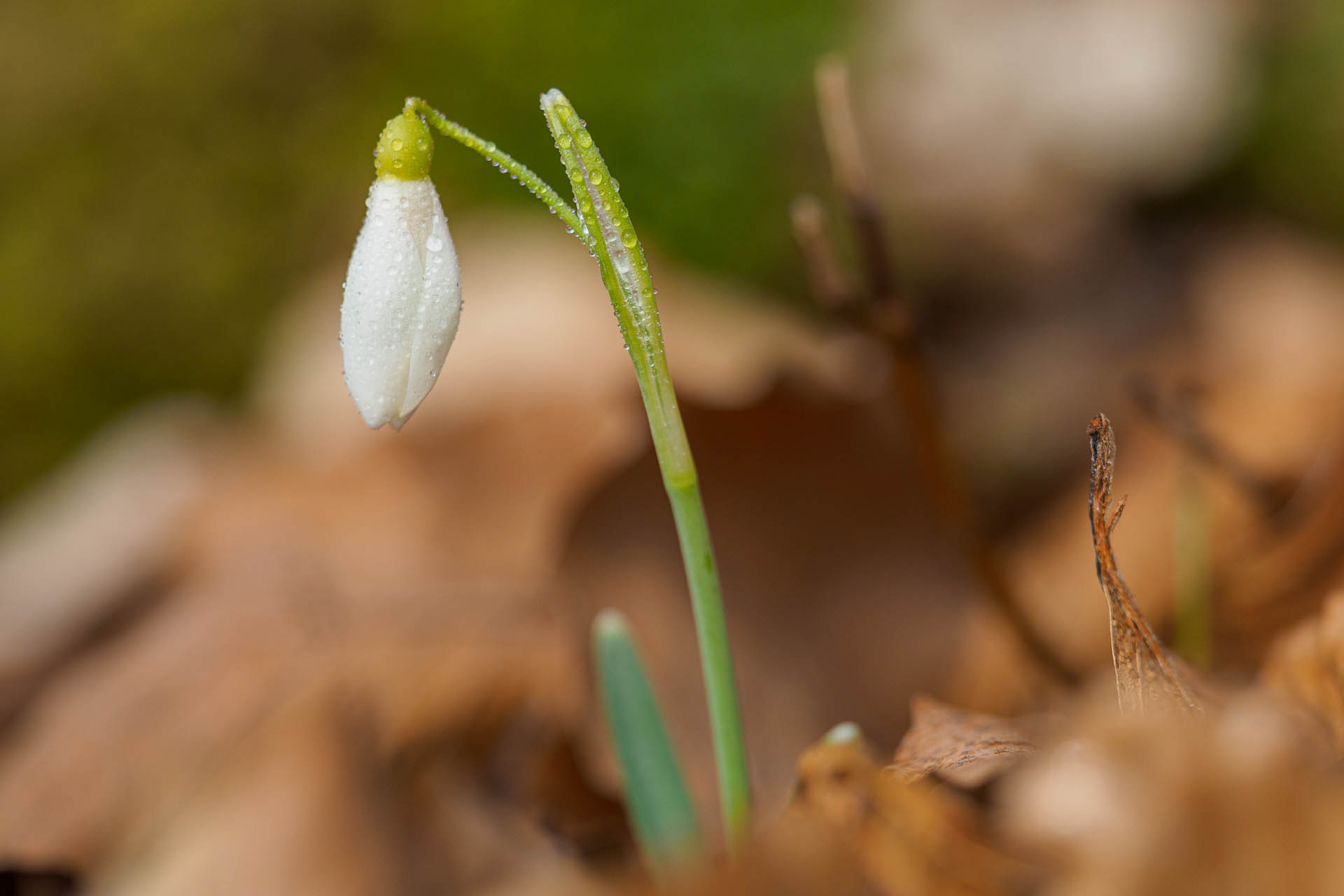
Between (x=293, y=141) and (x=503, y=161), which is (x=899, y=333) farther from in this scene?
(x=293, y=141)

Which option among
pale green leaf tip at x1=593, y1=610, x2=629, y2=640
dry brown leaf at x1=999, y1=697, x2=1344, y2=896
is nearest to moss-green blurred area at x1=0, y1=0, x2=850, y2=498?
pale green leaf tip at x1=593, y1=610, x2=629, y2=640

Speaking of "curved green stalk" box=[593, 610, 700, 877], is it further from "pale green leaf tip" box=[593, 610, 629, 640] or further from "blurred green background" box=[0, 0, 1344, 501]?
"blurred green background" box=[0, 0, 1344, 501]

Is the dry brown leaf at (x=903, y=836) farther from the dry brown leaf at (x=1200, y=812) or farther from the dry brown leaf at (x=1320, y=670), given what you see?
the dry brown leaf at (x=1320, y=670)

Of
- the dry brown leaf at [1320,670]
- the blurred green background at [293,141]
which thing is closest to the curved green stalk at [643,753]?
the dry brown leaf at [1320,670]

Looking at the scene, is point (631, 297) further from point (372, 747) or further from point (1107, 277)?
point (1107, 277)

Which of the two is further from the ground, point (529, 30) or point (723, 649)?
point (529, 30)

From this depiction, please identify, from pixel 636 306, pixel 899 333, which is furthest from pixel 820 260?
pixel 636 306

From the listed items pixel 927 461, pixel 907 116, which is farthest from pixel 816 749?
pixel 907 116
